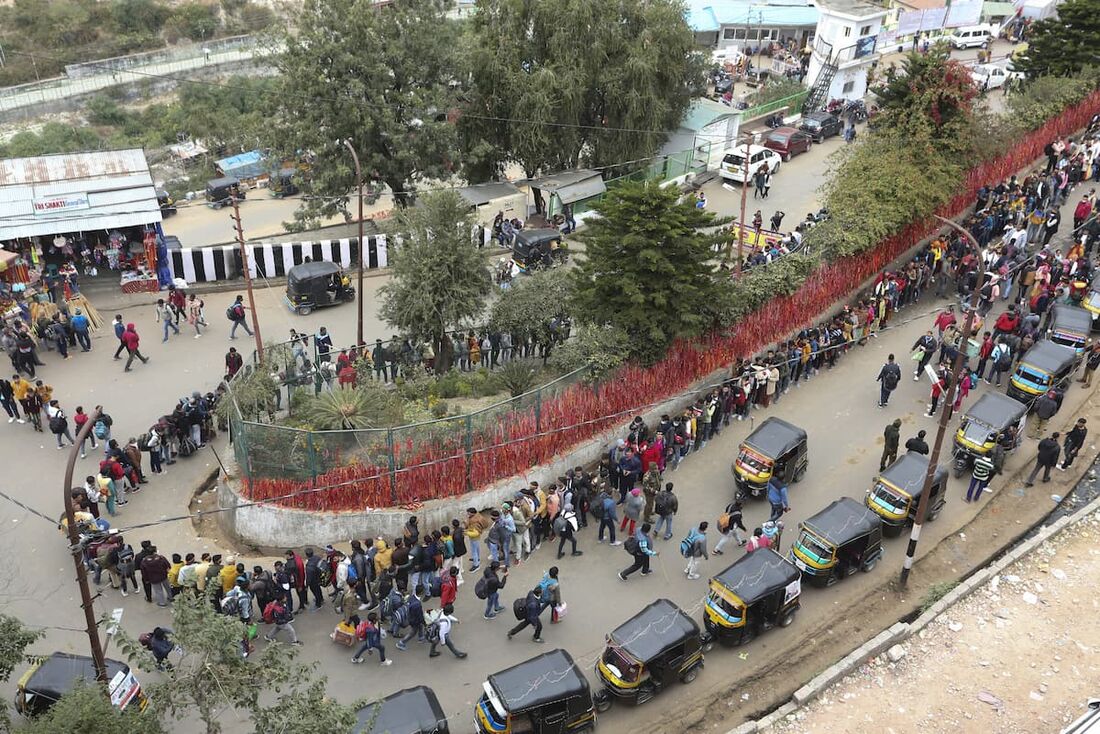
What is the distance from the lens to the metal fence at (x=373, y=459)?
672 inches

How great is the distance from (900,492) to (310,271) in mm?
16838

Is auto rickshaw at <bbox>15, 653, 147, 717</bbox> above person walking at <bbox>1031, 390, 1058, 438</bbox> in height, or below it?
below

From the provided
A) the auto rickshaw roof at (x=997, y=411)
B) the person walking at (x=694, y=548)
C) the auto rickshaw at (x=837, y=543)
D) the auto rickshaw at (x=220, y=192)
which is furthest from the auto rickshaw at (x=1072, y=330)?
the auto rickshaw at (x=220, y=192)

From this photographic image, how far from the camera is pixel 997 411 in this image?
19.5 m

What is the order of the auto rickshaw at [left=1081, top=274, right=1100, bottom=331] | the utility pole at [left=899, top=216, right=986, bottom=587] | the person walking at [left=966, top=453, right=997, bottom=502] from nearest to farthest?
1. the utility pole at [left=899, top=216, right=986, bottom=587]
2. the person walking at [left=966, top=453, right=997, bottom=502]
3. the auto rickshaw at [left=1081, top=274, right=1100, bottom=331]

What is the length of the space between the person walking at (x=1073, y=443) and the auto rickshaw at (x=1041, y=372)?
4.68 feet

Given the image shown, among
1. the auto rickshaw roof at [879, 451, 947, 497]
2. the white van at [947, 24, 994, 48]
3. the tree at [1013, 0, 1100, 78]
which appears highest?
the tree at [1013, 0, 1100, 78]

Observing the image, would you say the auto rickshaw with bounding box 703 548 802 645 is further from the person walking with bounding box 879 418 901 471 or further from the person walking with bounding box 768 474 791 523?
the person walking with bounding box 879 418 901 471

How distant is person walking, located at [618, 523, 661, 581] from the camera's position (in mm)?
16266

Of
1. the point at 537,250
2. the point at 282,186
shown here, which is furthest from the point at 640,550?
the point at 282,186

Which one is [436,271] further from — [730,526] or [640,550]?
[730,526]

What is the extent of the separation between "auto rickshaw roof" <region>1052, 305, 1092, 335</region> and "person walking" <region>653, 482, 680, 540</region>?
464 inches

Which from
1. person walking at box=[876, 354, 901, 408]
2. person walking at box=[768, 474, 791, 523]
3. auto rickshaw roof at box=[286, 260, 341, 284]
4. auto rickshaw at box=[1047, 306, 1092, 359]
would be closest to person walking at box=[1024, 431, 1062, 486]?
person walking at box=[876, 354, 901, 408]

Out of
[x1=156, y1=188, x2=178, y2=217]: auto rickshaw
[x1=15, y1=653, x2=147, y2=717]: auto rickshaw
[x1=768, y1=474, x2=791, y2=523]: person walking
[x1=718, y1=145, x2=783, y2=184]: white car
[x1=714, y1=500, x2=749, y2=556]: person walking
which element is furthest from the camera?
[x1=718, y1=145, x2=783, y2=184]: white car
